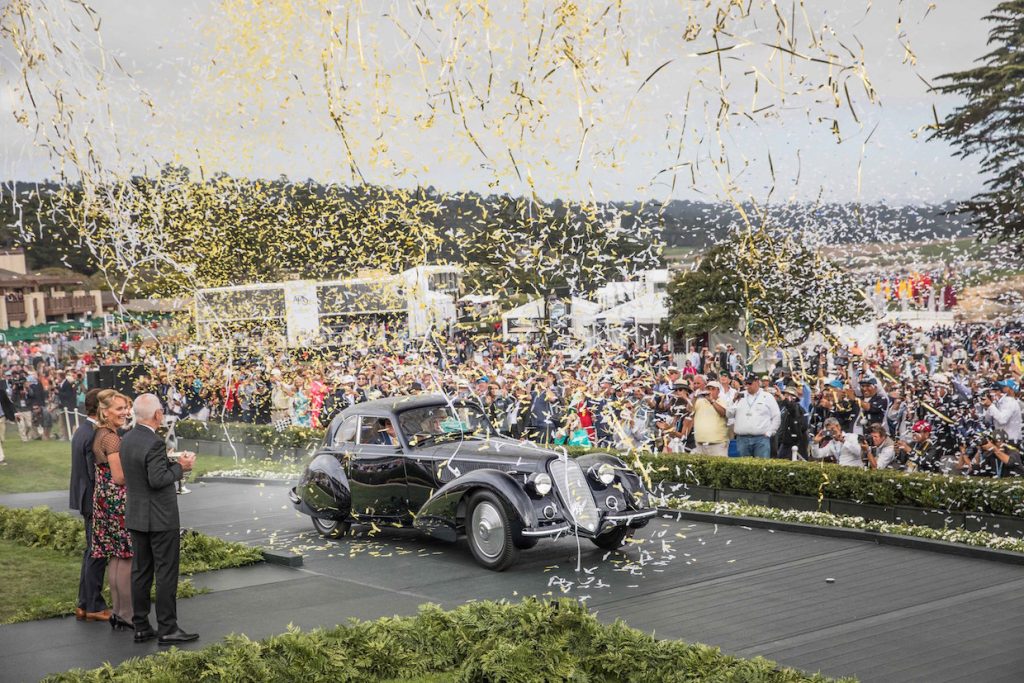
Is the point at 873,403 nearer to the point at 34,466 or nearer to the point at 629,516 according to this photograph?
the point at 629,516

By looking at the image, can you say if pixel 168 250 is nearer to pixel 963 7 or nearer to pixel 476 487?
pixel 476 487

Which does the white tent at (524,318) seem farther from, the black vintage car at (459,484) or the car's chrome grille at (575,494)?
the car's chrome grille at (575,494)

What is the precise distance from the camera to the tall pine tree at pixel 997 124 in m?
14.1

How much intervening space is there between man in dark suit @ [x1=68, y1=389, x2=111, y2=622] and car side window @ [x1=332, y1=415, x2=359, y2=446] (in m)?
3.66

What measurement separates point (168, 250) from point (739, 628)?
23.3 feet

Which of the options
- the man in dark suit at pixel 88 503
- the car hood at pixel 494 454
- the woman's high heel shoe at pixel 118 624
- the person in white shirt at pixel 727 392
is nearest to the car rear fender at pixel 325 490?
the car hood at pixel 494 454

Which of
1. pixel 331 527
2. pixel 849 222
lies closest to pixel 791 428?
pixel 331 527

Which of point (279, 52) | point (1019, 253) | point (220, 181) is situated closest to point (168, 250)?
point (220, 181)

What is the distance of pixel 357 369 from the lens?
16.7 meters

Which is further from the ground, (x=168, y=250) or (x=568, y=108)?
(x=568, y=108)

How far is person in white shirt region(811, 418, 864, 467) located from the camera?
11.3 m

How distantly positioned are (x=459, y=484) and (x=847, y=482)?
13.5ft

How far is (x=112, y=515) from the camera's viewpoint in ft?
23.1

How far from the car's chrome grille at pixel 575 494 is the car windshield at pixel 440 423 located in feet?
4.27
